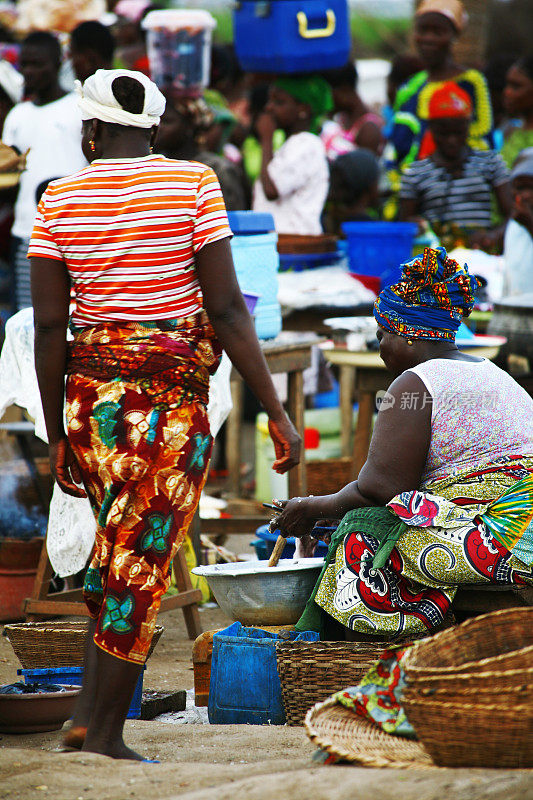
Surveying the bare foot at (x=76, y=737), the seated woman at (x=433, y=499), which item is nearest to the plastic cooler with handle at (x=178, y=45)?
the seated woman at (x=433, y=499)

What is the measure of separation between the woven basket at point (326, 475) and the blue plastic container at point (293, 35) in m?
3.45

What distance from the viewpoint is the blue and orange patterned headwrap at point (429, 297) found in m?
3.64

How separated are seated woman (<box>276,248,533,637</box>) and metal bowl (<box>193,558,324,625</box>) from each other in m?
0.13

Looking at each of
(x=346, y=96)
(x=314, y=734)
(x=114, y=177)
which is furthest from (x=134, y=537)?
(x=346, y=96)

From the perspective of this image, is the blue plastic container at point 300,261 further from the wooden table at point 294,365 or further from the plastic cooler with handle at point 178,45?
the plastic cooler with handle at point 178,45

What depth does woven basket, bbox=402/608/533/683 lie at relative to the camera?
267 centimetres

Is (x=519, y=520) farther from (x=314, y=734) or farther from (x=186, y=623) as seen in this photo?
(x=186, y=623)

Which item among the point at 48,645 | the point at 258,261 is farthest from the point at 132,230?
the point at 258,261

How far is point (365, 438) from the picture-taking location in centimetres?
603

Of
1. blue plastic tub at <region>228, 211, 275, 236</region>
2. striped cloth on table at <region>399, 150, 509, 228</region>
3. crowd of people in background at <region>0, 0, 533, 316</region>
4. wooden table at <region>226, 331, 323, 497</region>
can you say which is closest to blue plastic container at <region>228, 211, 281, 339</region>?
blue plastic tub at <region>228, 211, 275, 236</region>

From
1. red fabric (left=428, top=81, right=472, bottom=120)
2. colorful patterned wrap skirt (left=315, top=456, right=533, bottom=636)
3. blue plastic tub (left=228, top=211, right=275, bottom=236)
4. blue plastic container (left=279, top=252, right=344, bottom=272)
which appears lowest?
colorful patterned wrap skirt (left=315, top=456, right=533, bottom=636)

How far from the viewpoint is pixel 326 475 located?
21.3 feet

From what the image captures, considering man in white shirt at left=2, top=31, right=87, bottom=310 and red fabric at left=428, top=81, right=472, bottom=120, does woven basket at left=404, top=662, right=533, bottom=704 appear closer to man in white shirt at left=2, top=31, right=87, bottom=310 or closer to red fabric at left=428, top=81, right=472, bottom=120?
man in white shirt at left=2, top=31, right=87, bottom=310

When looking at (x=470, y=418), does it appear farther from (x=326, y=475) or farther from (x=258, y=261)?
(x=326, y=475)
